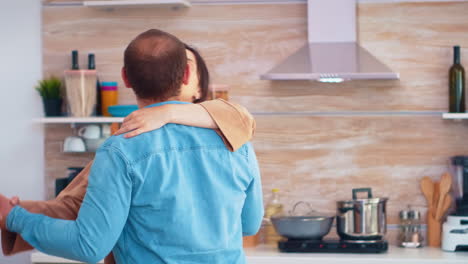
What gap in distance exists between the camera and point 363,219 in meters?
3.50

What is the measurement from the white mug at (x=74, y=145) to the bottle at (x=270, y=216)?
3.31ft

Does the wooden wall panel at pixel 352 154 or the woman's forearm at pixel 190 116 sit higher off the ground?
the woman's forearm at pixel 190 116

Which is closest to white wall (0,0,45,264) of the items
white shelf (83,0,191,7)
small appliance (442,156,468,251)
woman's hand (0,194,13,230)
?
white shelf (83,0,191,7)

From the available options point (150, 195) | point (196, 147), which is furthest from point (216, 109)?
point (150, 195)

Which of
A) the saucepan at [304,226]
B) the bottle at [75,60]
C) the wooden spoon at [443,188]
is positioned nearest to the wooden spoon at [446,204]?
the wooden spoon at [443,188]

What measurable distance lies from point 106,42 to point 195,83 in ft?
7.15

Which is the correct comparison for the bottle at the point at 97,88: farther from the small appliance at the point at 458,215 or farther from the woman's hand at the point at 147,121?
the woman's hand at the point at 147,121

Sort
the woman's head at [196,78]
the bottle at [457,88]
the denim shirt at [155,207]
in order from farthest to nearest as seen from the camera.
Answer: the bottle at [457,88], the woman's head at [196,78], the denim shirt at [155,207]

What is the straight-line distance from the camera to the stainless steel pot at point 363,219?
350 cm

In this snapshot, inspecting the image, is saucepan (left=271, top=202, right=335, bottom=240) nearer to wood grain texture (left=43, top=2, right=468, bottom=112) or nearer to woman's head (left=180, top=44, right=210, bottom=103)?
wood grain texture (left=43, top=2, right=468, bottom=112)

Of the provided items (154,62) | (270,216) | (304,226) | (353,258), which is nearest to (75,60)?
(270,216)

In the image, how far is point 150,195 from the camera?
1606mm

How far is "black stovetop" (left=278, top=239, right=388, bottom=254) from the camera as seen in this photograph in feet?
11.3

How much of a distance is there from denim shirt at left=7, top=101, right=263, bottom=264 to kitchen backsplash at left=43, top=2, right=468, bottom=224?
2.11 meters
